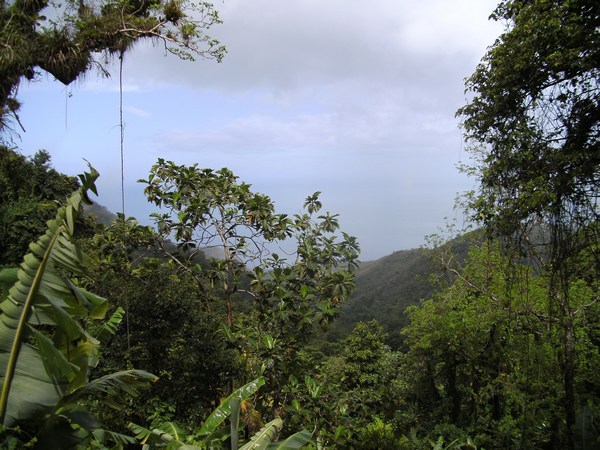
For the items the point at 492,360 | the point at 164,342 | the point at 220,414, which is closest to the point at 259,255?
the point at 164,342

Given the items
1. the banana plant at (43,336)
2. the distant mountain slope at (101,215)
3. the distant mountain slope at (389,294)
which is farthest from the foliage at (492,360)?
the distant mountain slope at (101,215)

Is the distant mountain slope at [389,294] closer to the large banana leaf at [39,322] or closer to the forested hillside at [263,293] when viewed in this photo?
the forested hillside at [263,293]

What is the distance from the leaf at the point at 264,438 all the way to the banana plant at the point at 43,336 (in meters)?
1.35

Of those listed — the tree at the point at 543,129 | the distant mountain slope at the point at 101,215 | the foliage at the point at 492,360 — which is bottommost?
the foliage at the point at 492,360

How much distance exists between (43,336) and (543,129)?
17.0ft

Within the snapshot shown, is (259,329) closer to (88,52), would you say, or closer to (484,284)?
(88,52)

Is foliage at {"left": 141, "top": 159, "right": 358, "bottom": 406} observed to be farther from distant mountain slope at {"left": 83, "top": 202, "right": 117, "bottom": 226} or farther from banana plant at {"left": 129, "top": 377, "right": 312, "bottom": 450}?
distant mountain slope at {"left": 83, "top": 202, "right": 117, "bottom": 226}

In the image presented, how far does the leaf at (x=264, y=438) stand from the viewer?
11.6 ft

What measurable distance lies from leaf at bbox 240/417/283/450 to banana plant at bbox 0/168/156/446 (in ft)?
4.42

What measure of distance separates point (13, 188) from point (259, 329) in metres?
8.34

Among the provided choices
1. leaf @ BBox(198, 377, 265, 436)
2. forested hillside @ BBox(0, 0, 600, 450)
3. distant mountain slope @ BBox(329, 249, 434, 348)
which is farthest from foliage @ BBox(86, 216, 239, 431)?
distant mountain slope @ BBox(329, 249, 434, 348)

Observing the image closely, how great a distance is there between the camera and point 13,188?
10.7 metres

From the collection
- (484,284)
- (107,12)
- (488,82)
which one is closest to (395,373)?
(484,284)

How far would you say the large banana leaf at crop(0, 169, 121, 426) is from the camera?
2.40 m
